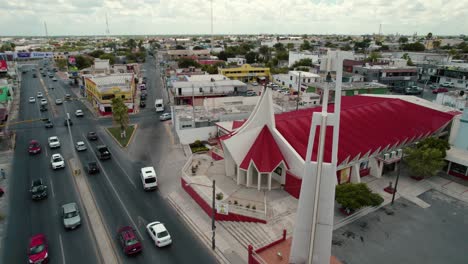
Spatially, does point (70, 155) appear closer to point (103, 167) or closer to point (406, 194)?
point (103, 167)

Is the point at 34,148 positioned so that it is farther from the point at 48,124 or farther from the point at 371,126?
the point at 371,126

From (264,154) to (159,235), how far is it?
13151 millimetres

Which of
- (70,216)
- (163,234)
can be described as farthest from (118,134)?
(163,234)

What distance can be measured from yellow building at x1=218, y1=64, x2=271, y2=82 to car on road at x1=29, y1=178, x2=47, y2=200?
240 ft

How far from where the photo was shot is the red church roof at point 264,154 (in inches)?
1222

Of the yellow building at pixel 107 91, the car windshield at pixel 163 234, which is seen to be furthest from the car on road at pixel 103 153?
the yellow building at pixel 107 91

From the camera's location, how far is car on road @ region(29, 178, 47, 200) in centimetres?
3161

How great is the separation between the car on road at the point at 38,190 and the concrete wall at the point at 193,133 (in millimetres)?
19724

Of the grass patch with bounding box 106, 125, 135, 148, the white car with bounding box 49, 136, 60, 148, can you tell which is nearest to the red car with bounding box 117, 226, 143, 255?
the grass patch with bounding box 106, 125, 135, 148

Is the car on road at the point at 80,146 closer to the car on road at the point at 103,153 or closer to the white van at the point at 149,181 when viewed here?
the car on road at the point at 103,153

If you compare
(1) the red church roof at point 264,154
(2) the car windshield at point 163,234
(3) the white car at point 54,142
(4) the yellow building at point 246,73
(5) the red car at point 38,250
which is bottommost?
(5) the red car at point 38,250

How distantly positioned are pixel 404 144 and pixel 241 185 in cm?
2268

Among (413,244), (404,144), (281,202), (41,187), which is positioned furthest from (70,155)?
(404,144)

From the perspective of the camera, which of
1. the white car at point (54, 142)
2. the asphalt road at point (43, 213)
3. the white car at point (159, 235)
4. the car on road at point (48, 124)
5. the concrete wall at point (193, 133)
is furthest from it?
the car on road at point (48, 124)
